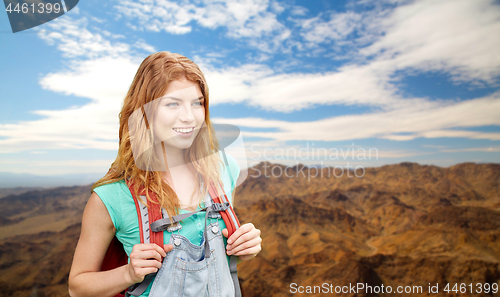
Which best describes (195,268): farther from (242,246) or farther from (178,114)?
(178,114)

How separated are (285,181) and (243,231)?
22.2ft

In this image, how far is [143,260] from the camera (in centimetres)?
82

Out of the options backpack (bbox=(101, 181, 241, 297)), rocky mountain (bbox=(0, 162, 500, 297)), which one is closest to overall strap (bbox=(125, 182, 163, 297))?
backpack (bbox=(101, 181, 241, 297))

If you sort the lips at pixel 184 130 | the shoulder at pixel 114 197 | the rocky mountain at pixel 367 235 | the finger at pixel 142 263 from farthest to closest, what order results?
the rocky mountain at pixel 367 235 < the lips at pixel 184 130 < the shoulder at pixel 114 197 < the finger at pixel 142 263

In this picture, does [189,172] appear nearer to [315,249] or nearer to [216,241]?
[216,241]

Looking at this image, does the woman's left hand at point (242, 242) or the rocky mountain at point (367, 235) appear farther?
the rocky mountain at point (367, 235)

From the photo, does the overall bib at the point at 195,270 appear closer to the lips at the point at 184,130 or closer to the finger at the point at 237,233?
the finger at the point at 237,233

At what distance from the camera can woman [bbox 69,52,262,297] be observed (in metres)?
0.90

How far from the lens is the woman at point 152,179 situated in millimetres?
898

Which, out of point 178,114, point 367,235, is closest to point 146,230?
point 178,114

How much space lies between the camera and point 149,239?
0.89 metres

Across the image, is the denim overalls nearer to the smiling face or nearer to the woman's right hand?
the woman's right hand

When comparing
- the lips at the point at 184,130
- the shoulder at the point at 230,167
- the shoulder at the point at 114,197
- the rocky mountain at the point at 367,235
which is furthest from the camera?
the rocky mountain at the point at 367,235

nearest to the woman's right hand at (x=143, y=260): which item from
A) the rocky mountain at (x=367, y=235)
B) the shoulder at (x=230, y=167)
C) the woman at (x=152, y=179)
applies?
the woman at (x=152, y=179)
